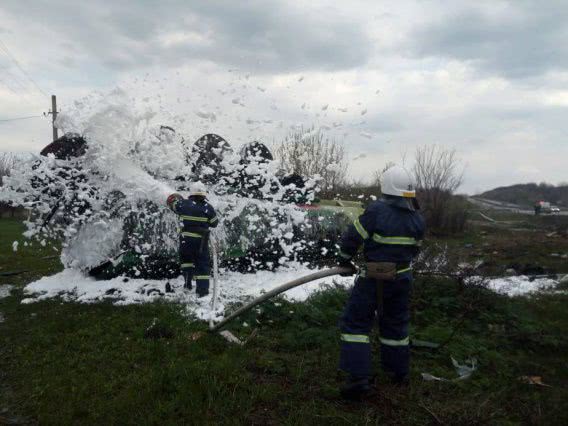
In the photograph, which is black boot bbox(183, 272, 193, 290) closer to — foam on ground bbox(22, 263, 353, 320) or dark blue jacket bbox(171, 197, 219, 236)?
foam on ground bbox(22, 263, 353, 320)

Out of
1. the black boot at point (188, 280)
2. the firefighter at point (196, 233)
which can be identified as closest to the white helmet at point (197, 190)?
the firefighter at point (196, 233)

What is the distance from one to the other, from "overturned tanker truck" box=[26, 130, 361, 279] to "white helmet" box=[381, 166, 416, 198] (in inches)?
168

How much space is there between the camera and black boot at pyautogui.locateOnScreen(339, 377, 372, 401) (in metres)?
3.59

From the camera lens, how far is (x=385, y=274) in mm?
3764

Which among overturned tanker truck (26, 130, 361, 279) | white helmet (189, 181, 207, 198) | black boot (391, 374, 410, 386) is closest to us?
black boot (391, 374, 410, 386)

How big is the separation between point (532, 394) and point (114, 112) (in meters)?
6.65

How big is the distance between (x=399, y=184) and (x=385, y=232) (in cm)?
43

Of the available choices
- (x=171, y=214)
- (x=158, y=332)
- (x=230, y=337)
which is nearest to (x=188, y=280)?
(x=171, y=214)

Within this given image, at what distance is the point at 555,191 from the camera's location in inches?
1820

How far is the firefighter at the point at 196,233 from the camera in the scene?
6.97 metres

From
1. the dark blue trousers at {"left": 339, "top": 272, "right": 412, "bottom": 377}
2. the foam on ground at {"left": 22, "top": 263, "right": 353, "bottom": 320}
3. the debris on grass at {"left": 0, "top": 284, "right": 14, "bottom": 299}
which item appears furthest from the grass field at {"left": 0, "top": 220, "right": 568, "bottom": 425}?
the debris on grass at {"left": 0, "top": 284, "right": 14, "bottom": 299}

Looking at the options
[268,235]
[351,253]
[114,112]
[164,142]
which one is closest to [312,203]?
[268,235]

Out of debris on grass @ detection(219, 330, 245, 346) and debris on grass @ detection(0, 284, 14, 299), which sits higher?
debris on grass @ detection(219, 330, 245, 346)

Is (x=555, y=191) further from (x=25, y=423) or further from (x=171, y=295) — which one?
(x=25, y=423)
